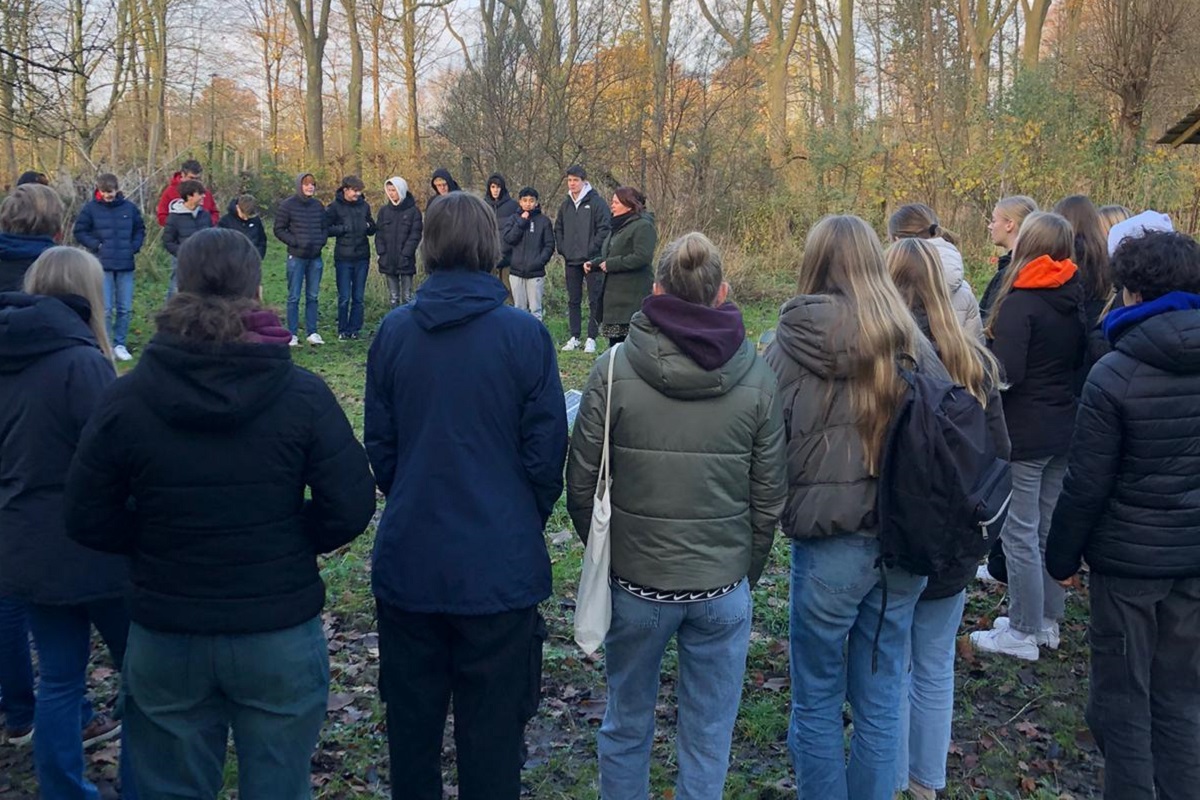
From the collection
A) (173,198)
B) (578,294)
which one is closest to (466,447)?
(578,294)

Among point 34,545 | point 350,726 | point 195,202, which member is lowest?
point 350,726

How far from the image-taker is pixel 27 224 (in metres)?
4.59

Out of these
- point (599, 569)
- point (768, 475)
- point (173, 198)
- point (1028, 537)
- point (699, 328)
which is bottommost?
point (1028, 537)

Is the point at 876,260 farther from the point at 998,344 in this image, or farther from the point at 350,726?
the point at 350,726

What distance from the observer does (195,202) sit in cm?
1227

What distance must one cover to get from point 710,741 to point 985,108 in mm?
18038

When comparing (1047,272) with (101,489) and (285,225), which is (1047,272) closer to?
(101,489)

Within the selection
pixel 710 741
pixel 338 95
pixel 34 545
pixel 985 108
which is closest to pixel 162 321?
pixel 34 545

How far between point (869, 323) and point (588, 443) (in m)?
0.99

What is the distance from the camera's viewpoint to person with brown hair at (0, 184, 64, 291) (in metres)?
4.56

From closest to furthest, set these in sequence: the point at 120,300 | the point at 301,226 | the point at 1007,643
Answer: the point at 1007,643 → the point at 120,300 → the point at 301,226

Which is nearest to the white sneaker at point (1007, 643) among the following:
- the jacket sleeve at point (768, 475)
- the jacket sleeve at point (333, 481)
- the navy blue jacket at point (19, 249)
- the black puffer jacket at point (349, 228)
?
the jacket sleeve at point (768, 475)

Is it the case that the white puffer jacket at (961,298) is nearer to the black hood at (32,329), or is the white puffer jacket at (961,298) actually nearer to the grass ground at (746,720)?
the grass ground at (746,720)

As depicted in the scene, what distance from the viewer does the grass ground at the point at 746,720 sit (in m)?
4.10
